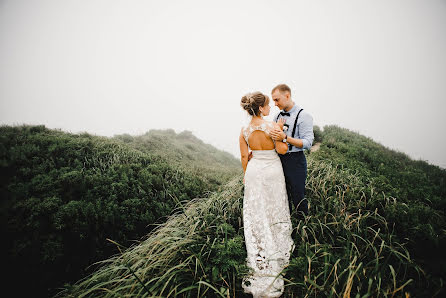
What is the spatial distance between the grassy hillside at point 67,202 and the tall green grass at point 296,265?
2.56ft

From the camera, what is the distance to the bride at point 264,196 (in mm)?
2787

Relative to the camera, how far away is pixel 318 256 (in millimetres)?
2564

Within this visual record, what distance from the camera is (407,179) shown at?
19.2 feet

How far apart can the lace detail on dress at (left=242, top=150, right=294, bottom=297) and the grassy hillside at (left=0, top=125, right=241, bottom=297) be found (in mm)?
1587

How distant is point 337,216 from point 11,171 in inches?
284

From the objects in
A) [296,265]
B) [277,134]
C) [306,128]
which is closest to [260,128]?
[277,134]

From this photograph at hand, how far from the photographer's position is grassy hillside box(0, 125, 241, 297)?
3205 millimetres

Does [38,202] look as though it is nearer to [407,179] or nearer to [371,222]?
[371,222]

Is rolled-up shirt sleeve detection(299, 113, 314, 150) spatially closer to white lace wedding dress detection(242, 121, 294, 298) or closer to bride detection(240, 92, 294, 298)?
bride detection(240, 92, 294, 298)

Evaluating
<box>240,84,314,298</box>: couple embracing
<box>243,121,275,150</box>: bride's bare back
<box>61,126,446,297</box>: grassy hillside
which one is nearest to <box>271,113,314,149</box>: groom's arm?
<box>240,84,314,298</box>: couple embracing

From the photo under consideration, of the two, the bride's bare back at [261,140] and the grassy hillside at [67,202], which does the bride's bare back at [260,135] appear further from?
the grassy hillside at [67,202]

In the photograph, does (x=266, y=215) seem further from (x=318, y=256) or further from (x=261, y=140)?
(x=261, y=140)

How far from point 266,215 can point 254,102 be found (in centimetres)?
178

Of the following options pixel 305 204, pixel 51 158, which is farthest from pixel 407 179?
pixel 51 158
